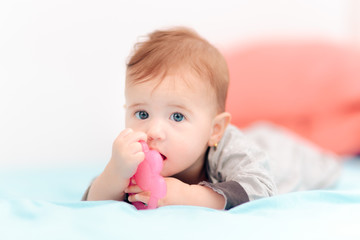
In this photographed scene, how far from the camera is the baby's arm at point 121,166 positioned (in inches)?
31.0

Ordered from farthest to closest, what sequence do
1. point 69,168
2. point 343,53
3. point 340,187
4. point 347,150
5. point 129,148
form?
point 343,53
point 347,150
point 69,168
point 340,187
point 129,148

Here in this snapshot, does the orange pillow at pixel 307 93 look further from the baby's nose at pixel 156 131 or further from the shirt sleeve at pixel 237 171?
the baby's nose at pixel 156 131

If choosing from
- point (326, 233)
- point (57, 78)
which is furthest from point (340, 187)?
point (57, 78)

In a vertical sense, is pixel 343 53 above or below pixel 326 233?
above

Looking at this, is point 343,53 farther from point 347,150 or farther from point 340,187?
point 340,187

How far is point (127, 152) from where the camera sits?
2.59ft

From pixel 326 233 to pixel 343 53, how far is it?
148 centimetres

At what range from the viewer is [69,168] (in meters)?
1.75

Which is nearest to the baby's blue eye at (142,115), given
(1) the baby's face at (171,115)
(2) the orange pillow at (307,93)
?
(1) the baby's face at (171,115)

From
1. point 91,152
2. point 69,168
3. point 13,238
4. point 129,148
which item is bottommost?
point 69,168

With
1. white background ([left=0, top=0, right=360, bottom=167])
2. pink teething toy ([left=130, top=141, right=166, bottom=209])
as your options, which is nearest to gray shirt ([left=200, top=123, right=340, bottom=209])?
pink teething toy ([left=130, top=141, right=166, bottom=209])

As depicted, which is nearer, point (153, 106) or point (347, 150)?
point (153, 106)

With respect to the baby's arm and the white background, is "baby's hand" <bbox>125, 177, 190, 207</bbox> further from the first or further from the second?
the white background

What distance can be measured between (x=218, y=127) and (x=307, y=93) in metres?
1.11
